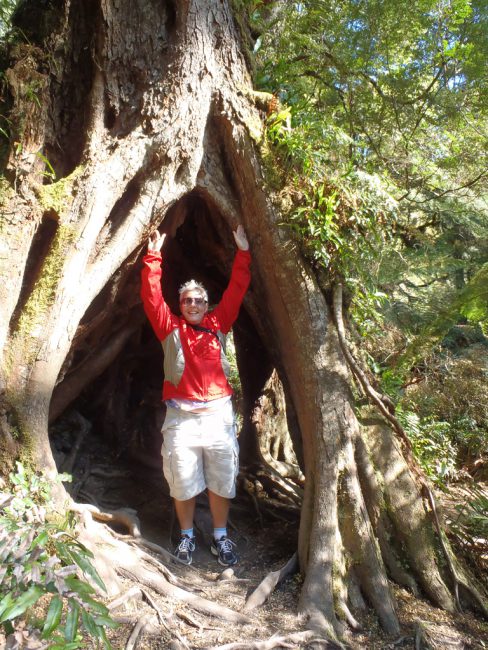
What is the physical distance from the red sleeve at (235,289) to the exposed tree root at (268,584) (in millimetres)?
1842

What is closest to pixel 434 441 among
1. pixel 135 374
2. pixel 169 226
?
pixel 135 374

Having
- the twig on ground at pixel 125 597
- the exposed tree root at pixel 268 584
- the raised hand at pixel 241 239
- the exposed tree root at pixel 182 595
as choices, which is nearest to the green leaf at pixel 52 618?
the twig on ground at pixel 125 597

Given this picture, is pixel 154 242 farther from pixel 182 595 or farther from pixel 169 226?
pixel 182 595

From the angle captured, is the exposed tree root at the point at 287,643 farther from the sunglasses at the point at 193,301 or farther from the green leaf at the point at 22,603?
the sunglasses at the point at 193,301

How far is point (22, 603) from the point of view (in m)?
1.56

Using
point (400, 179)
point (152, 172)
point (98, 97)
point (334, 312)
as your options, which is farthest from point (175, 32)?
point (400, 179)

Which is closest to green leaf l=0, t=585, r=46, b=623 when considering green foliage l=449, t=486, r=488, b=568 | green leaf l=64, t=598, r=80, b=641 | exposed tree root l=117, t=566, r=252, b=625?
green leaf l=64, t=598, r=80, b=641

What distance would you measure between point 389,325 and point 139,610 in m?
5.54

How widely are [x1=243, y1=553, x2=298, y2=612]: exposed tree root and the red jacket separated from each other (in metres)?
1.29

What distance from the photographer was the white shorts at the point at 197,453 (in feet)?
12.5

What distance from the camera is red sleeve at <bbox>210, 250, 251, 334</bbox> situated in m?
4.09

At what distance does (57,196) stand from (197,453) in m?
2.11

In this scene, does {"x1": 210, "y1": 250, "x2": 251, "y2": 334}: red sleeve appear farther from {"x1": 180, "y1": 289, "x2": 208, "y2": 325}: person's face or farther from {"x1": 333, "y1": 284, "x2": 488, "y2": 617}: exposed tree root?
{"x1": 333, "y1": 284, "x2": 488, "y2": 617}: exposed tree root

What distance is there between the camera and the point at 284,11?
18.1 feet
